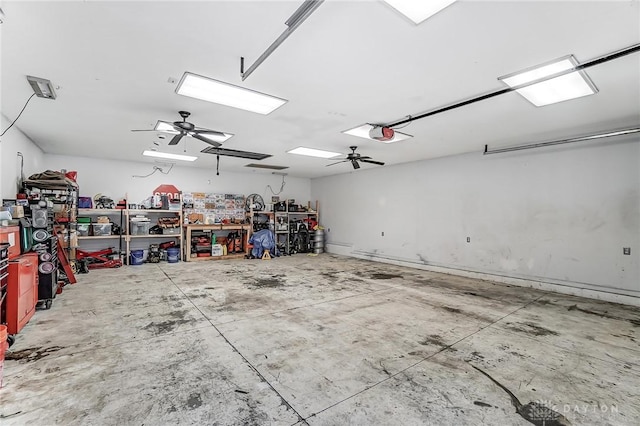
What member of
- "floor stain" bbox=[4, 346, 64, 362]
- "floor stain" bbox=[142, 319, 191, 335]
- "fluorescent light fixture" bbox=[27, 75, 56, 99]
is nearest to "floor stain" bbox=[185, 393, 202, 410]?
"floor stain" bbox=[142, 319, 191, 335]

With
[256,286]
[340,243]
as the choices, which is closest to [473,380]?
[256,286]

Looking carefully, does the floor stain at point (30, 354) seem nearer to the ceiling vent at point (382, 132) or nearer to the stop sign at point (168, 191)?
the ceiling vent at point (382, 132)

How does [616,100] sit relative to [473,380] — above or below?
above

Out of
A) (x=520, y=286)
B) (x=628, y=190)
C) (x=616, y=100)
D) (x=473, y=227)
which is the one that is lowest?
(x=520, y=286)

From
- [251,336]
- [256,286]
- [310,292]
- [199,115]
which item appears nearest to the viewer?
[251,336]

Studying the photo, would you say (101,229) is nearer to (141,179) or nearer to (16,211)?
(141,179)

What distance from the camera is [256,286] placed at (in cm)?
522

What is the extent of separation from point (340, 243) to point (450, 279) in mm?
4354

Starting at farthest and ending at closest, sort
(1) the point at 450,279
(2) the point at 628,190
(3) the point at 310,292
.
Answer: (1) the point at 450,279, (3) the point at 310,292, (2) the point at 628,190

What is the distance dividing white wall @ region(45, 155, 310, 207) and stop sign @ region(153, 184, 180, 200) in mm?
A: 100

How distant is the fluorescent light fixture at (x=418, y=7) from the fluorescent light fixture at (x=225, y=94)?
190 centimetres

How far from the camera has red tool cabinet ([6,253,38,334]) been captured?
114 inches

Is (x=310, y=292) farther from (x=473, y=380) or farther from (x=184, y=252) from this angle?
(x=184, y=252)

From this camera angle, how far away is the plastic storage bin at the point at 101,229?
22.5 ft
